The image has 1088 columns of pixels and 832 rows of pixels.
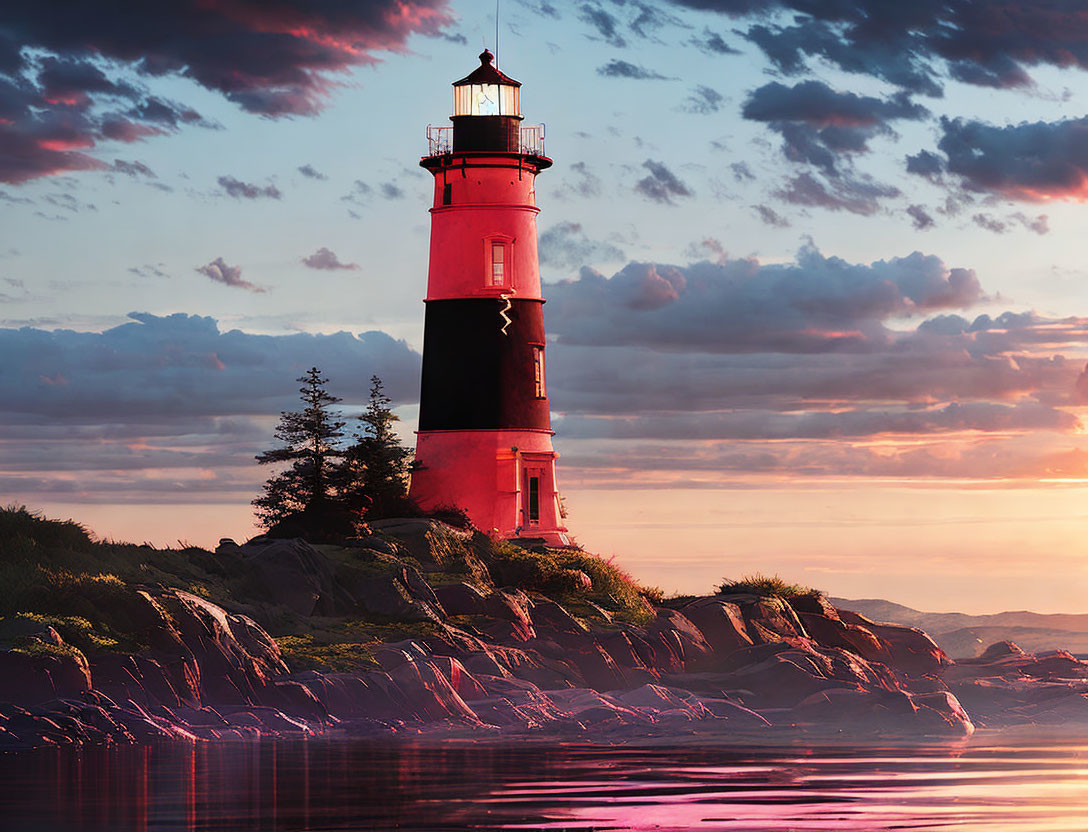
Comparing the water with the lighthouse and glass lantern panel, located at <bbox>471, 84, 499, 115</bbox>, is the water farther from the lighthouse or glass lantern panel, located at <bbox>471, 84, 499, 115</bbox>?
glass lantern panel, located at <bbox>471, 84, 499, 115</bbox>

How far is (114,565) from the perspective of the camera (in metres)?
35.1

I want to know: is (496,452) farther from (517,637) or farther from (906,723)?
(906,723)

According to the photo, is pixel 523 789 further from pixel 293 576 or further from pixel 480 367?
pixel 480 367

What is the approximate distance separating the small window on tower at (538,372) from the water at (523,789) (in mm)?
23396

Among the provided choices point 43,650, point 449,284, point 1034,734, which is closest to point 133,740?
point 43,650

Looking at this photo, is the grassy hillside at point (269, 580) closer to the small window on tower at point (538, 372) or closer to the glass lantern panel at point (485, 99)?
the small window on tower at point (538, 372)

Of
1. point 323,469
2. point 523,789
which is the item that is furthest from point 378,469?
point 523,789

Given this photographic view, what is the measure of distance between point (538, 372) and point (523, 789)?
31398mm

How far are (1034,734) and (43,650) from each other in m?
23.1

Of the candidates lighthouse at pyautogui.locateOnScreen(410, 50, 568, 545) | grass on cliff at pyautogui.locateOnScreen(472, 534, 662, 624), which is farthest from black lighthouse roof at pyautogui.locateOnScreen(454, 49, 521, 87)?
grass on cliff at pyautogui.locateOnScreen(472, 534, 662, 624)

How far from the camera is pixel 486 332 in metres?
51.9

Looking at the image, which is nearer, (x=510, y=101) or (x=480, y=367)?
(x=480, y=367)

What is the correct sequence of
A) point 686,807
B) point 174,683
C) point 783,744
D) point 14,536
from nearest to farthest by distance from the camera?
point 686,807, point 174,683, point 783,744, point 14,536

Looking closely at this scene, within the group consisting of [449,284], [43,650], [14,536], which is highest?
[449,284]
